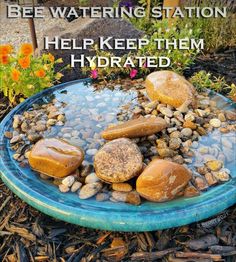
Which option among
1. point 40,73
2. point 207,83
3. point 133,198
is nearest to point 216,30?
point 207,83

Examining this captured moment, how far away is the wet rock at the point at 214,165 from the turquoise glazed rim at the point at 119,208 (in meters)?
0.09

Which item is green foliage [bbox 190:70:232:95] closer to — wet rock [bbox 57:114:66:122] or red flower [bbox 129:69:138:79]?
red flower [bbox 129:69:138:79]

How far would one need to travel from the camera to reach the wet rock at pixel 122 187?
6.40 ft

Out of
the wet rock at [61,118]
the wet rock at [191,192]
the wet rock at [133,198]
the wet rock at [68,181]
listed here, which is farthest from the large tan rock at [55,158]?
the wet rock at [191,192]

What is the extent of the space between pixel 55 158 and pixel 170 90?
1.08 m

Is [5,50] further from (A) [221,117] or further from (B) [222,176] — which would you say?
(B) [222,176]

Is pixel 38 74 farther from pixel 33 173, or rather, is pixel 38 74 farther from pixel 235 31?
pixel 235 31

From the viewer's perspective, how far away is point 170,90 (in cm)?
268

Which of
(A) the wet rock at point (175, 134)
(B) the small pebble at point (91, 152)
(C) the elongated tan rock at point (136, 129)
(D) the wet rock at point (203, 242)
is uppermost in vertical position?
(C) the elongated tan rock at point (136, 129)

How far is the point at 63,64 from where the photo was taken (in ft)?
11.6

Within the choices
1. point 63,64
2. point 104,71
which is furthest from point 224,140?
point 63,64

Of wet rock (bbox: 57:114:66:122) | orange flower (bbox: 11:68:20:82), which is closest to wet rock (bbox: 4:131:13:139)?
wet rock (bbox: 57:114:66:122)

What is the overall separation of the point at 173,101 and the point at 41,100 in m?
1.03

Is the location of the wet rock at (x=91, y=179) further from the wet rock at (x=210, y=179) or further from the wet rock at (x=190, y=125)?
the wet rock at (x=190, y=125)
